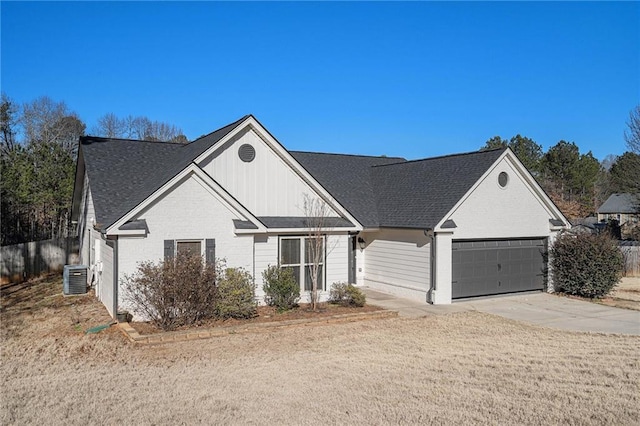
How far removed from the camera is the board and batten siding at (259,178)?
15.7 meters

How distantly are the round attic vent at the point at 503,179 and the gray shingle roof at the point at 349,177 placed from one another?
4.71 metres

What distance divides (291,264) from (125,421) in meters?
9.67

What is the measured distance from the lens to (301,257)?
645 inches

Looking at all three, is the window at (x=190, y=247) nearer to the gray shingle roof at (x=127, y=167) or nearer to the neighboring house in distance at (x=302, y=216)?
the neighboring house in distance at (x=302, y=216)

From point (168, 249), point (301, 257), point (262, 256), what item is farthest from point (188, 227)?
point (301, 257)

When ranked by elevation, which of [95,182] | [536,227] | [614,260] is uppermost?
[95,182]

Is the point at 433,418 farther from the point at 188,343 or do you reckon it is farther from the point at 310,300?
the point at 310,300

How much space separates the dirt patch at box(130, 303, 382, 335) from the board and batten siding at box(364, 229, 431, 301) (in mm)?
2707

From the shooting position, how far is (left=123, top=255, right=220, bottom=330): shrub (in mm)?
11977

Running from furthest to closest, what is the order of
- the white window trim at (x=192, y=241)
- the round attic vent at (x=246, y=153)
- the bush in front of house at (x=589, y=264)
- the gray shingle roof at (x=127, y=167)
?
1. the bush in front of house at (x=589, y=264)
2. the round attic vent at (x=246, y=153)
3. the gray shingle roof at (x=127, y=167)
4. the white window trim at (x=192, y=241)

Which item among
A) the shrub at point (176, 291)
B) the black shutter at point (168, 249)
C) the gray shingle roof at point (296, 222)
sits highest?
the gray shingle roof at point (296, 222)

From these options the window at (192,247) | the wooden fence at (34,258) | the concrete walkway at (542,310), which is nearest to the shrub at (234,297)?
the window at (192,247)

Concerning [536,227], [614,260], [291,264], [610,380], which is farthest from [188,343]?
[614,260]

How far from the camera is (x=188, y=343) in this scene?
11.2 metres
